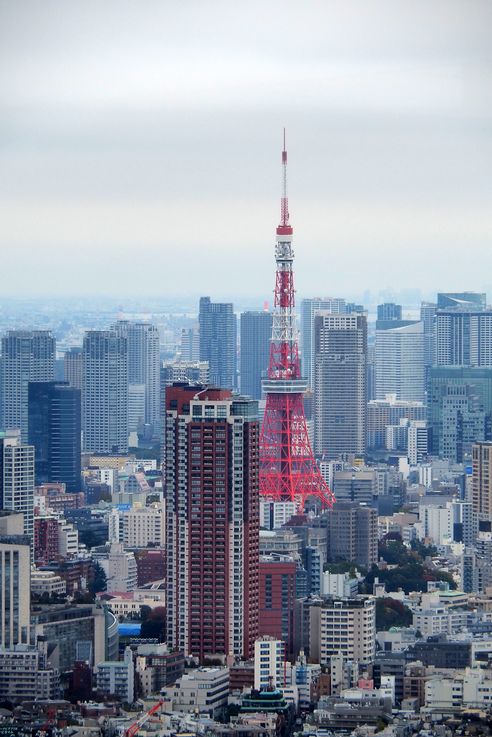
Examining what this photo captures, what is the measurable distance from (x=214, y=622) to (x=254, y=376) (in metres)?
12.8

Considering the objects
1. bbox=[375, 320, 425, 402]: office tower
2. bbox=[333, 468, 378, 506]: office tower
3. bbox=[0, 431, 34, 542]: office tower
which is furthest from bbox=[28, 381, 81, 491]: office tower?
bbox=[375, 320, 425, 402]: office tower

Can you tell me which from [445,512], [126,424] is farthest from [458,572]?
[126,424]

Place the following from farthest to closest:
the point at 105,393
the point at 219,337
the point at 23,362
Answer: the point at 219,337 < the point at 105,393 < the point at 23,362

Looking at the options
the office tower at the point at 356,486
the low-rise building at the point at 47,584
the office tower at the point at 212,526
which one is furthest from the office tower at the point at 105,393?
the office tower at the point at 212,526

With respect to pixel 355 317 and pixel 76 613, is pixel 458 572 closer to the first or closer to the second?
pixel 76 613

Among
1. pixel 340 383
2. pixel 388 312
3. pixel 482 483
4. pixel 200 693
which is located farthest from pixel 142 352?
pixel 200 693

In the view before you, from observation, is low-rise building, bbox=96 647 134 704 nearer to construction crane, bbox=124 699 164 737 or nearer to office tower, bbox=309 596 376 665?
construction crane, bbox=124 699 164 737

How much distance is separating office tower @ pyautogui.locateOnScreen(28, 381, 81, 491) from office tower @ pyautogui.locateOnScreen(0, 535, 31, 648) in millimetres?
9102

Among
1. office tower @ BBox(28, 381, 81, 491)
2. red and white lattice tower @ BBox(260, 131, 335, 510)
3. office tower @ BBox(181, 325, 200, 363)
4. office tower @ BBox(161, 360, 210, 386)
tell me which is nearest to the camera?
red and white lattice tower @ BBox(260, 131, 335, 510)

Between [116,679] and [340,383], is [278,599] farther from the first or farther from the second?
[340,383]

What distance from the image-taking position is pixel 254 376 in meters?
31.0

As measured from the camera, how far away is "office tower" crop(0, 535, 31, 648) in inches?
691

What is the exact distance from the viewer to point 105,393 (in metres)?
35.7

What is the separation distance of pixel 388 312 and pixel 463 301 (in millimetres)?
1156
